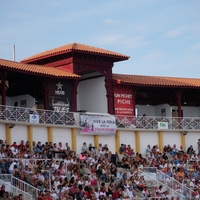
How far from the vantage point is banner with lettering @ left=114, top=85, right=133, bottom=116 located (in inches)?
1992

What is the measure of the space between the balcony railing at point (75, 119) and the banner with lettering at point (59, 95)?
125cm

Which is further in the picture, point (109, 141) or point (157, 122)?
point (157, 122)

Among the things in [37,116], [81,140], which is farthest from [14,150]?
[81,140]

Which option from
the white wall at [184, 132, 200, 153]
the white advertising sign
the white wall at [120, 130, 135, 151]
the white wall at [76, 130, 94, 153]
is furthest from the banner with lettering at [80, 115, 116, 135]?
the white wall at [184, 132, 200, 153]

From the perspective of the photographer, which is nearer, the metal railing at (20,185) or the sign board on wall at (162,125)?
the metal railing at (20,185)

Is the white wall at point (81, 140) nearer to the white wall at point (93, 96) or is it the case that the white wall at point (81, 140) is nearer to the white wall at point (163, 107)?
the white wall at point (93, 96)

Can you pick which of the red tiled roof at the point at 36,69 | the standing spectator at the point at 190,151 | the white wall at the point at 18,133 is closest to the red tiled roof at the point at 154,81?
the red tiled roof at the point at 36,69

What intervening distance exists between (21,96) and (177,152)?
10938mm

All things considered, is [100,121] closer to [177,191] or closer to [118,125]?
[118,125]

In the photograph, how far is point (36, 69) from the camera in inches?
1809

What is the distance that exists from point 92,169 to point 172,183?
5.54 metres

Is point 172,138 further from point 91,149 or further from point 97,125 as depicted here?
point 91,149

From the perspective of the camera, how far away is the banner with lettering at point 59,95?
46781 mm

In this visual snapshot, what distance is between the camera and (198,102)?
5744cm
